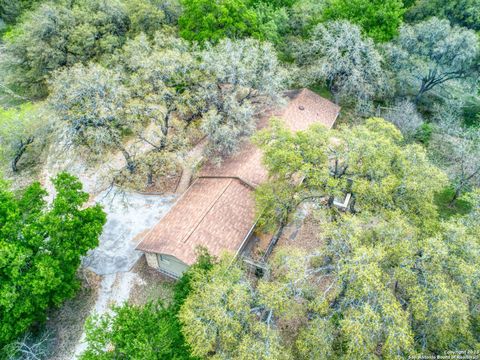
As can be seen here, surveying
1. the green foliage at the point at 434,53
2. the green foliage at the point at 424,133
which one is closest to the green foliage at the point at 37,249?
the green foliage at the point at 424,133

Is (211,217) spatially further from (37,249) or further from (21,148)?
(21,148)

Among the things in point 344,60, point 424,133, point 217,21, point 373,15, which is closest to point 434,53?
point 373,15

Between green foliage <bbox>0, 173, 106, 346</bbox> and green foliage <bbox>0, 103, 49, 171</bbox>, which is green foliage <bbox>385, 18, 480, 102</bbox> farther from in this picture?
green foliage <bbox>0, 103, 49, 171</bbox>

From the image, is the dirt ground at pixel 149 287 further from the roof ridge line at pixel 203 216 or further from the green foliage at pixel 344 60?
the green foliage at pixel 344 60

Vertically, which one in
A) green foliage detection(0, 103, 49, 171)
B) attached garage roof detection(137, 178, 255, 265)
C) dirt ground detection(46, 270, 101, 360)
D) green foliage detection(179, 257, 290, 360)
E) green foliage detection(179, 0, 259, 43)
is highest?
green foliage detection(179, 0, 259, 43)

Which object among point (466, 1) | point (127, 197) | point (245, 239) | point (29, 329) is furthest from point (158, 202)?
point (466, 1)

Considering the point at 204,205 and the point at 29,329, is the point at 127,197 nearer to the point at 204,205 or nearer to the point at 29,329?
the point at 204,205

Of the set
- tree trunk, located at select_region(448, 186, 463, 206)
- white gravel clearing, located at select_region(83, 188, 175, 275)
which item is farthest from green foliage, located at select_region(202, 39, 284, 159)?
tree trunk, located at select_region(448, 186, 463, 206)

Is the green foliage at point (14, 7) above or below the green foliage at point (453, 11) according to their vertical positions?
below
